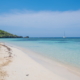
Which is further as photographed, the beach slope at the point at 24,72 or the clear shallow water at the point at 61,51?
the clear shallow water at the point at 61,51

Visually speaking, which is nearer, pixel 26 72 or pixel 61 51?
pixel 26 72

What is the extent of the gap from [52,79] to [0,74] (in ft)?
8.12

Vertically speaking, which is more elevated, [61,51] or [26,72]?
[26,72]

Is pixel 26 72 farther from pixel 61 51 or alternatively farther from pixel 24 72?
pixel 61 51

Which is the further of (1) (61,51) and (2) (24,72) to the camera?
(1) (61,51)

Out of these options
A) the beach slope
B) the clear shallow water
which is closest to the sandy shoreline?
the beach slope

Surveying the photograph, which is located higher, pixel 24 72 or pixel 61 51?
pixel 24 72

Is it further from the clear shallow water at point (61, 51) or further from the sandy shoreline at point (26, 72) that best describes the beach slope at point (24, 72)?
the clear shallow water at point (61, 51)

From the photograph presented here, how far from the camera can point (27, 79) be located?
5336mm

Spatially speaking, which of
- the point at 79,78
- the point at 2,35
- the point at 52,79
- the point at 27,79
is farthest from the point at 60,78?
the point at 2,35

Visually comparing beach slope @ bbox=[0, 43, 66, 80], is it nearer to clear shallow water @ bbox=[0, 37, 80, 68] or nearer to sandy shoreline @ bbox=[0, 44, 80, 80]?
sandy shoreline @ bbox=[0, 44, 80, 80]

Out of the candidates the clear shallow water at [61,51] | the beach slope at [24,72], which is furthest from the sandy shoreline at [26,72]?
the clear shallow water at [61,51]

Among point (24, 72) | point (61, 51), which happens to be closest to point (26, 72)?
point (24, 72)

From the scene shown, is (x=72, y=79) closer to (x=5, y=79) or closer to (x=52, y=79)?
(x=52, y=79)
